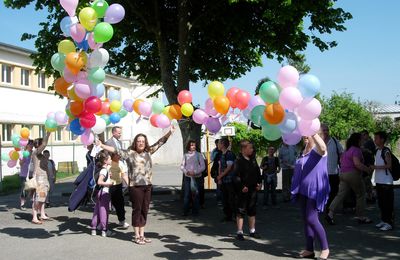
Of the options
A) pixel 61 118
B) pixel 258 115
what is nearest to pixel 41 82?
pixel 61 118

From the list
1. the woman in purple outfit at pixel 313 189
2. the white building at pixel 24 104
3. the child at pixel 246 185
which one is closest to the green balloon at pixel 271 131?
the woman in purple outfit at pixel 313 189

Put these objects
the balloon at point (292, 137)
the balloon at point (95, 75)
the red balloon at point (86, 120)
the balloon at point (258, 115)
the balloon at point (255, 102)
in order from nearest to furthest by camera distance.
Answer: the balloon at point (292, 137)
the balloon at point (258, 115)
the balloon at point (255, 102)
the balloon at point (95, 75)
the red balloon at point (86, 120)

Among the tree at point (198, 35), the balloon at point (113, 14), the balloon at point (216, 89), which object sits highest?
the tree at point (198, 35)

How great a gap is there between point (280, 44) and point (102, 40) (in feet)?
19.4

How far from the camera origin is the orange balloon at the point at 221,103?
713cm

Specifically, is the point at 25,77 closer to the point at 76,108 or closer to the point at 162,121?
the point at 162,121

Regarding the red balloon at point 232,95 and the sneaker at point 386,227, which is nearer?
the red balloon at point 232,95

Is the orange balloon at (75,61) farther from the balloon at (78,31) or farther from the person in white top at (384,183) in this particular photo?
the person in white top at (384,183)

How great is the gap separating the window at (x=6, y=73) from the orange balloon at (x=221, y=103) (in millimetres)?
19699

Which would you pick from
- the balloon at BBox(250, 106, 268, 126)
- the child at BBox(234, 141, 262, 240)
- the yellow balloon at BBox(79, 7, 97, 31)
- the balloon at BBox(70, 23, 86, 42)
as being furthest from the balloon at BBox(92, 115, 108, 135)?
the balloon at BBox(250, 106, 268, 126)

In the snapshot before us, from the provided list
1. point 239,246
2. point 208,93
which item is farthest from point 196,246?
point 208,93

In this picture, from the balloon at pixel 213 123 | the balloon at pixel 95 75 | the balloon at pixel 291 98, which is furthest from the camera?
the balloon at pixel 213 123

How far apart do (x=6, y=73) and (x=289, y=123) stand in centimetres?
2175

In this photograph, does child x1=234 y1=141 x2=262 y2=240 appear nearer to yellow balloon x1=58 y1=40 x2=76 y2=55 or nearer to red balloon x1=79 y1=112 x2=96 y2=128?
red balloon x1=79 y1=112 x2=96 y2=128
